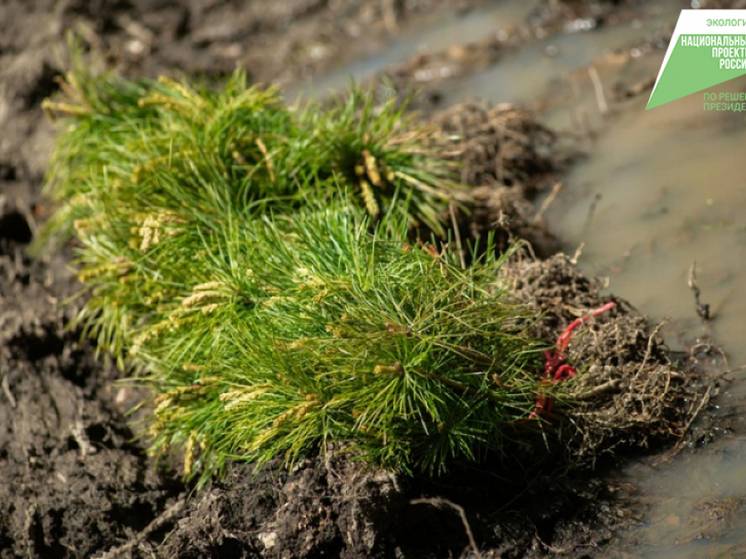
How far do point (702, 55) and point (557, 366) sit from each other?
2.81m

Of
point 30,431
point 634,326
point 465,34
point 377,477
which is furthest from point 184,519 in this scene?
point 465,34

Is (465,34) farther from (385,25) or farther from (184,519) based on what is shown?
(184,519)

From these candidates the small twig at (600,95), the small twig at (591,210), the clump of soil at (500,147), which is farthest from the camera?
the small twig at (600,95)

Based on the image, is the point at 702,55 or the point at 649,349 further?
the point at 702,55

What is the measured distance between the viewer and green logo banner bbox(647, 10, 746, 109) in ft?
19.0

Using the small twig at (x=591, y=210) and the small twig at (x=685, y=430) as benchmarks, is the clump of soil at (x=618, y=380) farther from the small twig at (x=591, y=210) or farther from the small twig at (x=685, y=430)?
the small twig at (x=591, y=210)

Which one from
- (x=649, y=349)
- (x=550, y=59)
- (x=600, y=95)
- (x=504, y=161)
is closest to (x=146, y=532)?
(x=649, y=349)

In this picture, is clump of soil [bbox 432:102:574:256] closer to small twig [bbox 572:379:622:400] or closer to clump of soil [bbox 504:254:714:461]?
clump of soil [bbox 504:254:714:461]

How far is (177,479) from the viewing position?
442 centimetres

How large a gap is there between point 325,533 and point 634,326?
155cm

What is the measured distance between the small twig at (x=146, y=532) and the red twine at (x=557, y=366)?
147cm

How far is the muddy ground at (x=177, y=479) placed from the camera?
373 cm

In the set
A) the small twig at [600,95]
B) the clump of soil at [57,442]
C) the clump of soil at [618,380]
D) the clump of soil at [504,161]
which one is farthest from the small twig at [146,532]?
the small twig at [600,95]

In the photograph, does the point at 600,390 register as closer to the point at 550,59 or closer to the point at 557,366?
the point at 557,366
